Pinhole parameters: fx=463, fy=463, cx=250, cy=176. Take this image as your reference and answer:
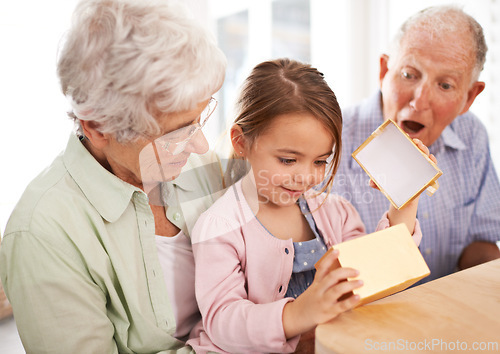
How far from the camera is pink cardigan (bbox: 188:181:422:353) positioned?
0.90m

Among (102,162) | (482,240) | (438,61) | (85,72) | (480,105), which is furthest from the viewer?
(480,105)

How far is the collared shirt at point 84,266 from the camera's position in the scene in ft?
2.90

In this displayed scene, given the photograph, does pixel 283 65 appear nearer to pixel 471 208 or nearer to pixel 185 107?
pixel 185 107

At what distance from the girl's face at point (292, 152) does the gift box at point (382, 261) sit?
0.81 ft

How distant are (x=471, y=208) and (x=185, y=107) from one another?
121 cm

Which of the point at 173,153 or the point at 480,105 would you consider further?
the point at 480,105

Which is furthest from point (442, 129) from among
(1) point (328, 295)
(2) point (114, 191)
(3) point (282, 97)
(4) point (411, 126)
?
(2) point (114, 191)

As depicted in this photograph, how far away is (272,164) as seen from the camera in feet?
3.45

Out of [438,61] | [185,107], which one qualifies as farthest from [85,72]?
[438,61]

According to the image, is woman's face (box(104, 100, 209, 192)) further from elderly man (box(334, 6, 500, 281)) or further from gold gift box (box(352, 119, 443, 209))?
elderly man (box(334, 6, 500, 281))

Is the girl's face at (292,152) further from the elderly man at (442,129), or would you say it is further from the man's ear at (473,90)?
the man's ear at (473,90)

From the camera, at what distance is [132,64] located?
0.82 meters

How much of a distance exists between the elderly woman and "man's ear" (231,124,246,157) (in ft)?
0.39

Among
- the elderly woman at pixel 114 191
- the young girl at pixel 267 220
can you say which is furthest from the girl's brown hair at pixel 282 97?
the elderly woman at pixel 114 191
